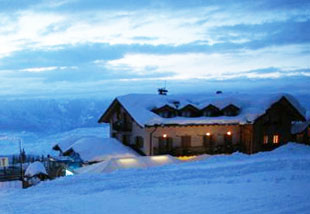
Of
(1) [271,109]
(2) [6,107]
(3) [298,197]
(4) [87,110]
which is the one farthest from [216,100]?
(2) [6,107]

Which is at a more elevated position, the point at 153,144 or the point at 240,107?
the point at 240,107

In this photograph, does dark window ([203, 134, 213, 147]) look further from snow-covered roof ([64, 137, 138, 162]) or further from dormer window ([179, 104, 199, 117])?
snow-covered roof ([64, 137, 138, 162])

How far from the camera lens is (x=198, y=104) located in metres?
31.7

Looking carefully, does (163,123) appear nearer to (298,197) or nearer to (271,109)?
(271,109)

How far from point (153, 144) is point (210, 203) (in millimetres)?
19510

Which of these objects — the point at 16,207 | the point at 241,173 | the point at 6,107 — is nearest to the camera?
the point at 16,207

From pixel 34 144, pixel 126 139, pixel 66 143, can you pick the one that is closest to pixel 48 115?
pixel 34 144

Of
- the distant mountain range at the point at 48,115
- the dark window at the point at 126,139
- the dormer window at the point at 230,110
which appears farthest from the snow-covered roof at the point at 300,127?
the distant mountain range at the point at 48,115

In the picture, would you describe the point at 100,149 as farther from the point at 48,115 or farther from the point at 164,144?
the point at 48,115

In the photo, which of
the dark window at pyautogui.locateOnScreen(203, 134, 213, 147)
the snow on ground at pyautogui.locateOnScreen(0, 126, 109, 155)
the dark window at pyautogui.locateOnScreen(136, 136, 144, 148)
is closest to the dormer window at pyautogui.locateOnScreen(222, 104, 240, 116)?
the dark window at pyautogui.locateOnScreen(203, 134, 213, 147)

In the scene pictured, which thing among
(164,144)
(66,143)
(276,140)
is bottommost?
(66,143)

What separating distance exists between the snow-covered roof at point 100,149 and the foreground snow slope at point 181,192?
12.0 metres

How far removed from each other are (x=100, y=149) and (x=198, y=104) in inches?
356

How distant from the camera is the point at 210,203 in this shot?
9836mm
